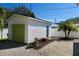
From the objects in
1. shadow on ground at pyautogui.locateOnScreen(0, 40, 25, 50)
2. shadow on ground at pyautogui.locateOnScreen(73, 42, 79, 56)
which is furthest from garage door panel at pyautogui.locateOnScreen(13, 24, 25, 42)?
shadow on ground at pyautogui.locateOnScreen(73, 42, 79, 56)

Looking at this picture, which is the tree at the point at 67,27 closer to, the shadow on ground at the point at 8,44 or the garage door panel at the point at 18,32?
the garage door panel at the point at 18,32

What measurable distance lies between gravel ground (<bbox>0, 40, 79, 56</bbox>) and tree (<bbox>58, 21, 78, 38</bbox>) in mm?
381

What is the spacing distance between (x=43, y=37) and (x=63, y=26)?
816 millimetres

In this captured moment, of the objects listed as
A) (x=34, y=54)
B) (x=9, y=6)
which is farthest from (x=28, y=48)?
(x=9, y=6)

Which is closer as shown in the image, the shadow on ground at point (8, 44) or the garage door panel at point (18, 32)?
the shadow on ground at point (8, 44)

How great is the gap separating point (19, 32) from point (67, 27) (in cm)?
180

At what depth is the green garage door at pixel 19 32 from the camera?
363 inches

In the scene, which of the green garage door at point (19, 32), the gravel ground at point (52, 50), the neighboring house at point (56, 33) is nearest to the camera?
the gravel ground at point (52, 50)

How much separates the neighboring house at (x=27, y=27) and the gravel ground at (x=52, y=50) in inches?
15.6

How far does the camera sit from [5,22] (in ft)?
29.8

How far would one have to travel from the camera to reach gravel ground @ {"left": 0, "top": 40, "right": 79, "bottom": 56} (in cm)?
894

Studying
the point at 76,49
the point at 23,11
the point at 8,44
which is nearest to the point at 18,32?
the point at 8,44

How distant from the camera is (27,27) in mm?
9148

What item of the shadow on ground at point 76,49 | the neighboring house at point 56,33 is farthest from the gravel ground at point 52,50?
the neighboring house at point 56,33
